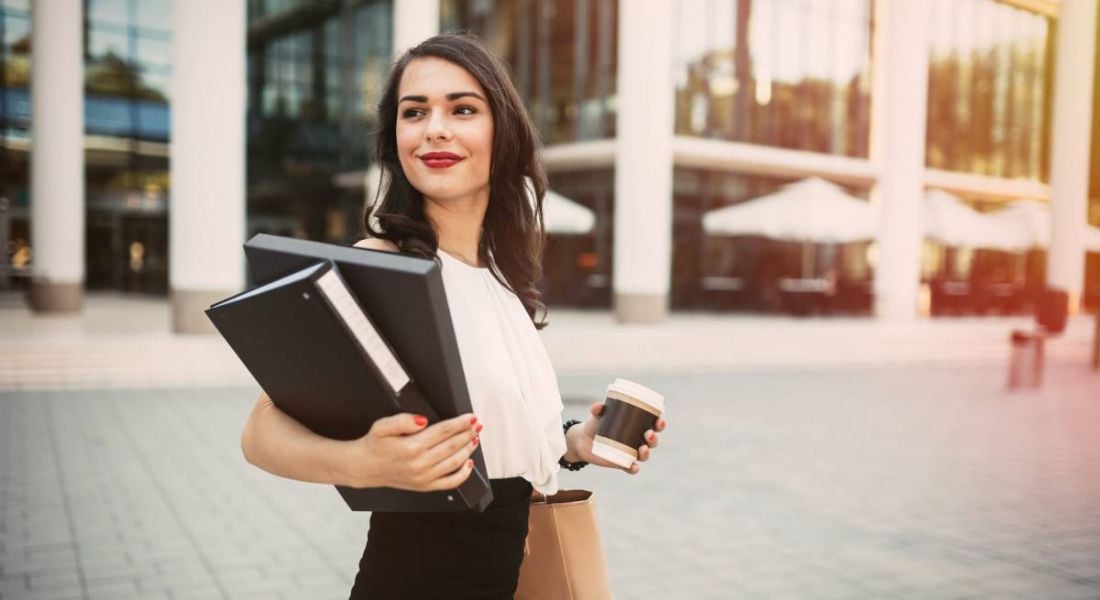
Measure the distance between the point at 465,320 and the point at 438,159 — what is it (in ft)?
1.05

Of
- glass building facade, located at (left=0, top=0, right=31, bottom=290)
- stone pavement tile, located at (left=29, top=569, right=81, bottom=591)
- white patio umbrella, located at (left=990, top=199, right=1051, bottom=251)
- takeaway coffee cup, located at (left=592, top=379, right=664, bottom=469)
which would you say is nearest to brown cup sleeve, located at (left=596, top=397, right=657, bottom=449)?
takeaway coffee cup, located at (left=592, top=379, right=664, bottom=469)

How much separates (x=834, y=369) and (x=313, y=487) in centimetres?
1002

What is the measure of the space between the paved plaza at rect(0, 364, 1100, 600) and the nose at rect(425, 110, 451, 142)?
305cm

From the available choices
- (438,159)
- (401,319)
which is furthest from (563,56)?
(401,319)

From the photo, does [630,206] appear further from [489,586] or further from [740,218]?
[489,586]

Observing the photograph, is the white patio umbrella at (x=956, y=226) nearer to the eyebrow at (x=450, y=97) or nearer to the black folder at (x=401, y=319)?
the eyebrow at (x=450, y=97)

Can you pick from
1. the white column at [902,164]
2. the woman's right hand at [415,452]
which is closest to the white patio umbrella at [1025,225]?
the white column at [902,164]

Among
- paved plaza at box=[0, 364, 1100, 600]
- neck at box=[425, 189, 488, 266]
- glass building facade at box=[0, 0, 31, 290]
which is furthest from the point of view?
glass building facade at box=[0, 0, 31, 290]

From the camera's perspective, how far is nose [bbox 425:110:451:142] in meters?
1.60

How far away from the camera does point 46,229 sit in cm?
1647

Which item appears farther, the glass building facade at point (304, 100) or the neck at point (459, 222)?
the glass building facade at point (304, 100)

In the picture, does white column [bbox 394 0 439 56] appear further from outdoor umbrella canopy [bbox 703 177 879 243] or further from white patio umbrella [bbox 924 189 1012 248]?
white patio umbrella [bbox 924 189 1012 248]

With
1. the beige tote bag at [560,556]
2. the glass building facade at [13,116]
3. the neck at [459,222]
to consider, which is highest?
the glass building facade at [13,116]

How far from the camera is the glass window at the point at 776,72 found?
2223 cm
